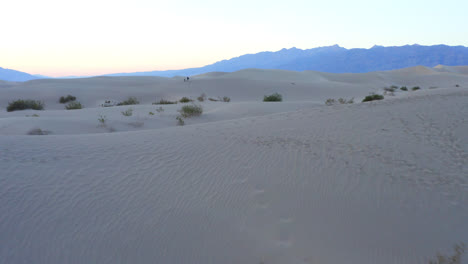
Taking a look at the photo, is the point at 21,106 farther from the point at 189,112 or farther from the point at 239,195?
the point at 239,195

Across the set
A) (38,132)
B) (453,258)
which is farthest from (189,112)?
(453,258)

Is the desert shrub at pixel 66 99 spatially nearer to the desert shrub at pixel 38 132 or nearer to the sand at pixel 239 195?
the desert shrub at pixel 38 132

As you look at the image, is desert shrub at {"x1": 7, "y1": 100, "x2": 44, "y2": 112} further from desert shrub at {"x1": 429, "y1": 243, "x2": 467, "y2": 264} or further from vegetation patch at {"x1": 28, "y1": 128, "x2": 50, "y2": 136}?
desert shrub at {"x1": 429, "y1": 243, "x2": 467, "y2": 264}

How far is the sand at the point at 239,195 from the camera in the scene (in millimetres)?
2506

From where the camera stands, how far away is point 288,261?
239cm

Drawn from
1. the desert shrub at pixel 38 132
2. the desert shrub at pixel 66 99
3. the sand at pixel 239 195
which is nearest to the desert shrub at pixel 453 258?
the sand at pixel 239 195

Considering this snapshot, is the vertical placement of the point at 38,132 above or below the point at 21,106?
below

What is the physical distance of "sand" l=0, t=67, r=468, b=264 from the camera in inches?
98.7

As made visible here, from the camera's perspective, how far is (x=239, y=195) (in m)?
3.30

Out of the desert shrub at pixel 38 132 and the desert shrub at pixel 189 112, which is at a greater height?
the desert shrub at pixel 189 112

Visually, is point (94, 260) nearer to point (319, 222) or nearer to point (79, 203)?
point (79, 203)

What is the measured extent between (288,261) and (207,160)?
2169mm

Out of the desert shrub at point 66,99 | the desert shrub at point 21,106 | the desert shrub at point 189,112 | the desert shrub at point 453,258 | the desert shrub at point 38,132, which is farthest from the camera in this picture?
the desert shrub at point 66,99

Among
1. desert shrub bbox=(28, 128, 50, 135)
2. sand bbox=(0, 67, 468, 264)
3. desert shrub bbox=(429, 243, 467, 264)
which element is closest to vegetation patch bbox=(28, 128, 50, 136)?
desert shrub bbox=(28, 128, 50, 135)
